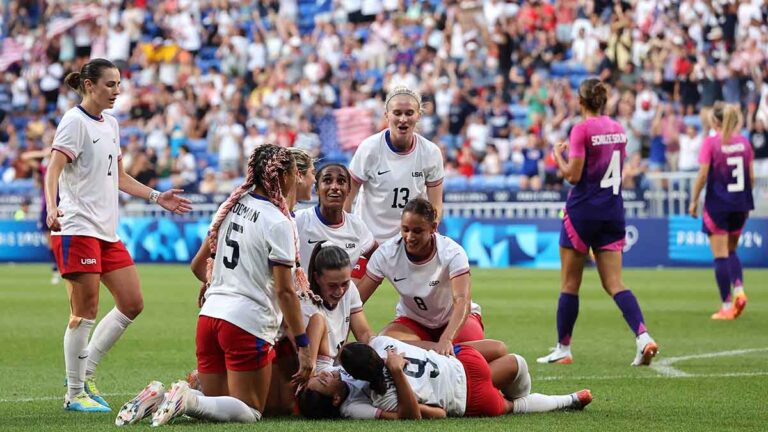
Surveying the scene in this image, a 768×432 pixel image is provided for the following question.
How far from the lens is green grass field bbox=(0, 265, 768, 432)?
7.11 m

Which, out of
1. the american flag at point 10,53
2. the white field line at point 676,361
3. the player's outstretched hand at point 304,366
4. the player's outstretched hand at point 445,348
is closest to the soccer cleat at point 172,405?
the player's outstretched hand at point 304,366

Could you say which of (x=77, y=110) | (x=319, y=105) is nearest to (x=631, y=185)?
(x=319, y=105)

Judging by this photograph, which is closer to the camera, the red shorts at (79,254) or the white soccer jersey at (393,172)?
the red shorts at (79,254)

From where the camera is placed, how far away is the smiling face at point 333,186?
8.43m

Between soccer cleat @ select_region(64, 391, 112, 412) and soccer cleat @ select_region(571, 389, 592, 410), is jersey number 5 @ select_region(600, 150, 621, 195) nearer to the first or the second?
soccer cleat @ select_region(571, 389, 592, 410)

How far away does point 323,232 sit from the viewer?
28.6ft

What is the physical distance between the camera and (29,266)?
2672 centimetres

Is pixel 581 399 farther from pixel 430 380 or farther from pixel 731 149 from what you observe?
pixel 731 149

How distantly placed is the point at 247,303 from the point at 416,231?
1.28m

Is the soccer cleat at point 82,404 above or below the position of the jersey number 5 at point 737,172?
below

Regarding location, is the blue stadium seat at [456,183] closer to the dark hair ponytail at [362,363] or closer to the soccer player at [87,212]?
the soccer player at [87,212]

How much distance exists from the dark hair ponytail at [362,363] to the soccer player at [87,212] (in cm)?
169

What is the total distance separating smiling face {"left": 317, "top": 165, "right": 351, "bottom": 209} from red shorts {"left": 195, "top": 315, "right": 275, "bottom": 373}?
165 cm

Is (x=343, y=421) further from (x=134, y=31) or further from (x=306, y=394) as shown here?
(x=134, y=31)
